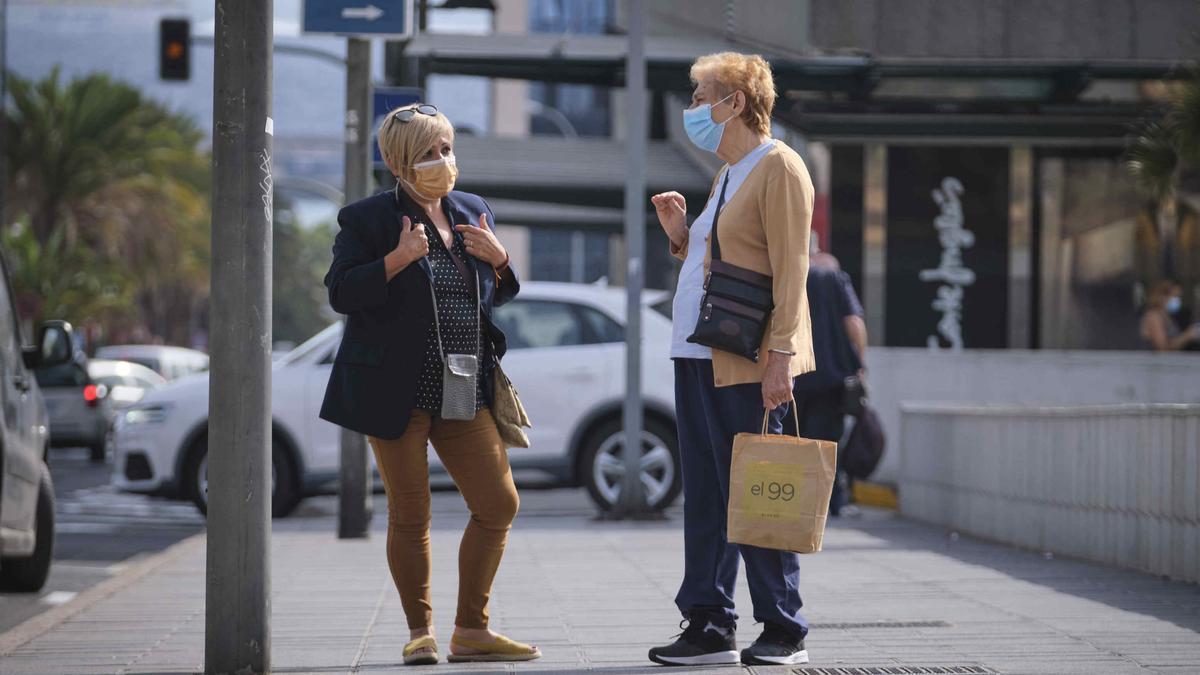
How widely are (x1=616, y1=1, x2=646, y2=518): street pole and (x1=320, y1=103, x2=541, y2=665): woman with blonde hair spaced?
656 cm

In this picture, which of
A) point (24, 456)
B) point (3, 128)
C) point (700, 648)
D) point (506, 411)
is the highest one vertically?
point (3, 128)

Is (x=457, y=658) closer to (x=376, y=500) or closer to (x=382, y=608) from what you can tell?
(x=382, y=608)

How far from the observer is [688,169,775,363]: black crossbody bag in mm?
5445

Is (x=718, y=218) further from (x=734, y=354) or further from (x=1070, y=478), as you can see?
(x=1070, y=478)

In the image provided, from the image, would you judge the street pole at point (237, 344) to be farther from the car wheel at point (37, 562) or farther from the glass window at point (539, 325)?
the glass window at point (539, 325)

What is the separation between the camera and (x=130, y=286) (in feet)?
148

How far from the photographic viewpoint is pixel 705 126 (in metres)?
5.69

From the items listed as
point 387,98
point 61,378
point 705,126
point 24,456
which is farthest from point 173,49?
point 705,126

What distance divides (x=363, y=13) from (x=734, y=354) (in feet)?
19.6

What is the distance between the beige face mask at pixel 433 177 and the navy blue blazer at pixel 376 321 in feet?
0.36

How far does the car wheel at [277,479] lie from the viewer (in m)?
13.1

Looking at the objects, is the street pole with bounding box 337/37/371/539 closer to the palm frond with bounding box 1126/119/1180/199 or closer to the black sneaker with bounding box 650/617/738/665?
the black sneaker with bounding box 650/617/738/665

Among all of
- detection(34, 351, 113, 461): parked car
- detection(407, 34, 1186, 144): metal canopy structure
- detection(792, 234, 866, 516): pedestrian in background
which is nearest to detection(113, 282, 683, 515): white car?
detection(792, 234, 866, 516): pedestrian in background

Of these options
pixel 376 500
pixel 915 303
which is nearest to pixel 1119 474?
pixel 376 500
